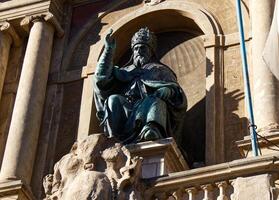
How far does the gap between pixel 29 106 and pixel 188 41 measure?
7.16 feet

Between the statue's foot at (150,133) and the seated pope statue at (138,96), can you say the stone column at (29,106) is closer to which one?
the seated pope statue at (138,96)

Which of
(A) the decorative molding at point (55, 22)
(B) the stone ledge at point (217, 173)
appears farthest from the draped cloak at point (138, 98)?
(B) the stone ledge at point (217, 173)

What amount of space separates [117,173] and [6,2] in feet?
16.6

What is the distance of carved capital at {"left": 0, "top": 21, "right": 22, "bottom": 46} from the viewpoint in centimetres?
1177

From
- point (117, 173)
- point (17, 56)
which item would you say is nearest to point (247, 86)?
point (117, 173)

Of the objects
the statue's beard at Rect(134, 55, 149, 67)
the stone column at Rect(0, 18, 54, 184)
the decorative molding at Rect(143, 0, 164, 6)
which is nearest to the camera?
the stone column at Rect(0, 18, 54, 184)

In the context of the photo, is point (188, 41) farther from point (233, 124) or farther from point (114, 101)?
point (114, 101)

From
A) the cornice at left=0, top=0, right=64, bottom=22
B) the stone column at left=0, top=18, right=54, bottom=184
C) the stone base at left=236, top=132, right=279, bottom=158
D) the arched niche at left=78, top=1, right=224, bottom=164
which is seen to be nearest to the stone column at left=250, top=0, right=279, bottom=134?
the stone base at left=236, top=132, right=279, bottom=158

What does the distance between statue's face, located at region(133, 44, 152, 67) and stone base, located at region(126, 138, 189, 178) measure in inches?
63.5

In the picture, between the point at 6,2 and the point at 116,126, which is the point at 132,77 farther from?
the point at 6,2

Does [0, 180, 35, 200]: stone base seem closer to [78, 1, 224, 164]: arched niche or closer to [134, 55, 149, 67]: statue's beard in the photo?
[78, 1, 224, 164]: arched niche

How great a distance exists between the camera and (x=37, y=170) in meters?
10.4

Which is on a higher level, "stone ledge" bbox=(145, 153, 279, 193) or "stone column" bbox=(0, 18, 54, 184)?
"stone column" bbox=(0, 18, 54, 184)

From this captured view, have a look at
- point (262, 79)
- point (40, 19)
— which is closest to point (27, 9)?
point (40, 19)
